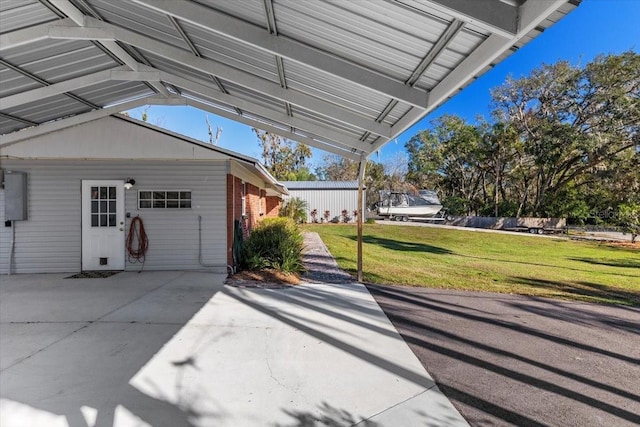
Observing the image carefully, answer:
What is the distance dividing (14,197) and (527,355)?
9911 mm

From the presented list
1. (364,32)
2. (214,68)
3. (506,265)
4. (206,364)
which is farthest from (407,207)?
(206,364)

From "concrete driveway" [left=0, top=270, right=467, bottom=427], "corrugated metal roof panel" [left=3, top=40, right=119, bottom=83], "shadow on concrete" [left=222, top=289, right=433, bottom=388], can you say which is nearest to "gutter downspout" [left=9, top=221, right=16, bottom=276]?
"concrete driveway" [left=0, top=270, right=467, bottom=427]

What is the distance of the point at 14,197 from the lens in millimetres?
7383

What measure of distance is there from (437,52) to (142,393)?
13.1ft

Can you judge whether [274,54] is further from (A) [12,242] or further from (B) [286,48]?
(A) [12,242]

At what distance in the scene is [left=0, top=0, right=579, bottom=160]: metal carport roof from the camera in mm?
2771

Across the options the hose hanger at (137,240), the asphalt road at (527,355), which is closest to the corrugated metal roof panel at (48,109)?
the hose hanger at (137,240)

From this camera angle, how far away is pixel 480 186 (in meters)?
34.0

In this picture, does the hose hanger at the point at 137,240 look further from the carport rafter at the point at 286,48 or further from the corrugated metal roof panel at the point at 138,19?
the carport rafter at the point at 286,48

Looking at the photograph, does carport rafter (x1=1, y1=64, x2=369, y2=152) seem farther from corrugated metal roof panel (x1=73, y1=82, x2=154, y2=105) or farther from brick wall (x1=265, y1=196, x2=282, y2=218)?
brick wall (x1=265, y1=196, x2=282, y2=218)

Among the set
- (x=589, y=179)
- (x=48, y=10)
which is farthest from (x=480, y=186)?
(x=48, y=10)

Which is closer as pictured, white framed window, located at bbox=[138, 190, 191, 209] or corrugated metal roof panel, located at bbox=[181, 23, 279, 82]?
corrugated metal roof panel, located at bbox=[181, 23, 279, 82]

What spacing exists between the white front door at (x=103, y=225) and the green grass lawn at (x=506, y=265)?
5505 mm

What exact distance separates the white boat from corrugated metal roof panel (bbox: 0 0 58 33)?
27.0 metres
